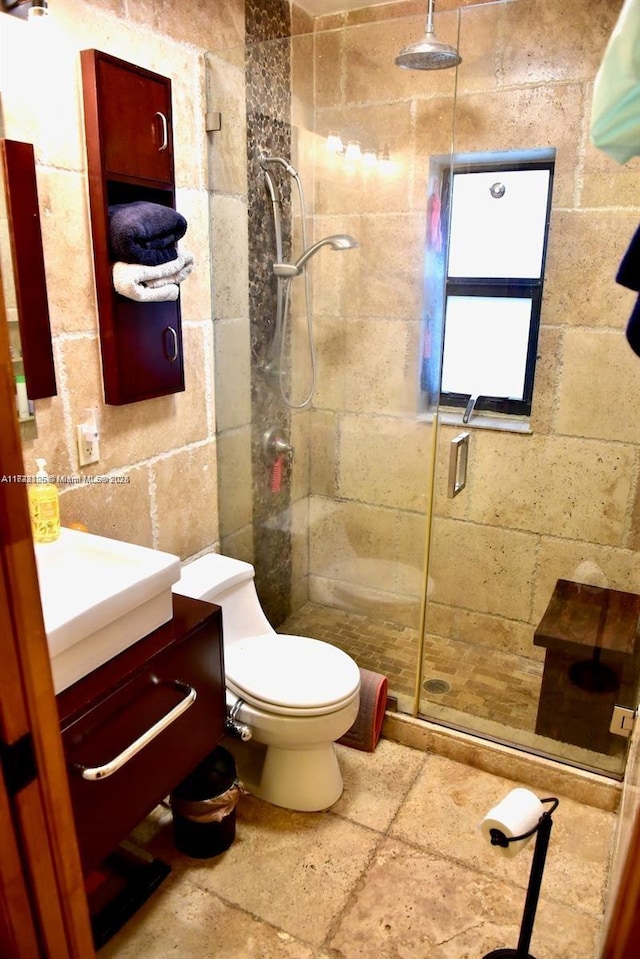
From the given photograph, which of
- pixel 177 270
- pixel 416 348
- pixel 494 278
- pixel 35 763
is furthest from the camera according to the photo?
pixel 494 278

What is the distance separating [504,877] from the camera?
1.87m

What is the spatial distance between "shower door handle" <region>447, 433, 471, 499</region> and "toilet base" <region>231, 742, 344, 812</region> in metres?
1.12

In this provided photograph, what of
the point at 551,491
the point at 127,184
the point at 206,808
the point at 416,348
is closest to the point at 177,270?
the point at 127,184

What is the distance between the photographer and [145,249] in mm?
1809

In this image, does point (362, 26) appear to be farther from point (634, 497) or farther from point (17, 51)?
point (634, 497)

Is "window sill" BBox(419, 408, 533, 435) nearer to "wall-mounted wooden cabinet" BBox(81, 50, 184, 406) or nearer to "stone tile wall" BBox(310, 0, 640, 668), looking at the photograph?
"stone tile wall" BBox(310, 0, 640, 668)

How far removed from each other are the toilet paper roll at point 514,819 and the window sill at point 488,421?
161cm

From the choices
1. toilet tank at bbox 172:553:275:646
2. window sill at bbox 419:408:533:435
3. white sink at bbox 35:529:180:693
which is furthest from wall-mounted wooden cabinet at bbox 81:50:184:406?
window sill at bbox 419:408:533:435

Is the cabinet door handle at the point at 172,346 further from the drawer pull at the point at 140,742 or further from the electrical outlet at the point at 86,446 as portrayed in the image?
the drawer pull at the point at 140,742

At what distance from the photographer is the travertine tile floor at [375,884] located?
1681 mm

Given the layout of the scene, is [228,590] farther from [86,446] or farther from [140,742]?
[140,742]

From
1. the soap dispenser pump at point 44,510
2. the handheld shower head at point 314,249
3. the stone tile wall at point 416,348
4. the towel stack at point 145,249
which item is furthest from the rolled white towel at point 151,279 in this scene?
the stone tile wall at point 416,348

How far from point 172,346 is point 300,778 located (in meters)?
1.40

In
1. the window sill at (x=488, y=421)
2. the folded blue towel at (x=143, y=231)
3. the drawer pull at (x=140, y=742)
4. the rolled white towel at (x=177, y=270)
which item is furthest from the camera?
the window sill at (x=488, y=421)
